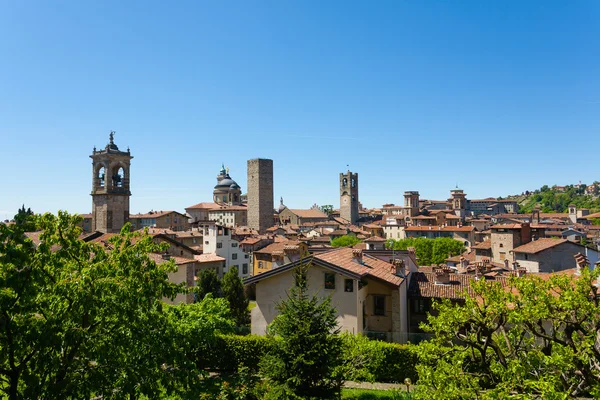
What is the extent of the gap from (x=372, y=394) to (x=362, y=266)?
6.95 m

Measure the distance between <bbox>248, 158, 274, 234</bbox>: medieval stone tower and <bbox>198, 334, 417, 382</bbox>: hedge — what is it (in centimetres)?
8197

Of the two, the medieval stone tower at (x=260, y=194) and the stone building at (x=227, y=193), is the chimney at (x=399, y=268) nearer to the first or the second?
the medieval stone tower at (x=260, y=194)

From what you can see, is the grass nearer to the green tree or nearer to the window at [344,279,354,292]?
the green tree

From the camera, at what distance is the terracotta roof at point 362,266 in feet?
67.5

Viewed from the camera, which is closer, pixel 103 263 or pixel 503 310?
pixel 103 263

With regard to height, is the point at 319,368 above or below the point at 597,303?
below

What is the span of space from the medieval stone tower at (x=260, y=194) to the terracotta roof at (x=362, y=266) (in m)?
79.8

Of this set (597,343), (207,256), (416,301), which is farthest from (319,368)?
(207,256)

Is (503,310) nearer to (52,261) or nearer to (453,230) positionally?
(52,261)

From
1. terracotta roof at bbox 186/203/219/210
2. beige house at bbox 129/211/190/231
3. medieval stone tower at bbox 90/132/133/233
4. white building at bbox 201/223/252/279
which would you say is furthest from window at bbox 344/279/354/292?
terracotta roof at bbox 186/203/219/210

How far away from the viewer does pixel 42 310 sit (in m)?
8.00

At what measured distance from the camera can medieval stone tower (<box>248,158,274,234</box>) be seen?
10400cm

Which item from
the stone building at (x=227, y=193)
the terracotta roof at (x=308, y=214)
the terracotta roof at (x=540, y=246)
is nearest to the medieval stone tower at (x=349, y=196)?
the terracotta roof at (x=308, y=214)

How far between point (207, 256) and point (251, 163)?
61.0 metres
